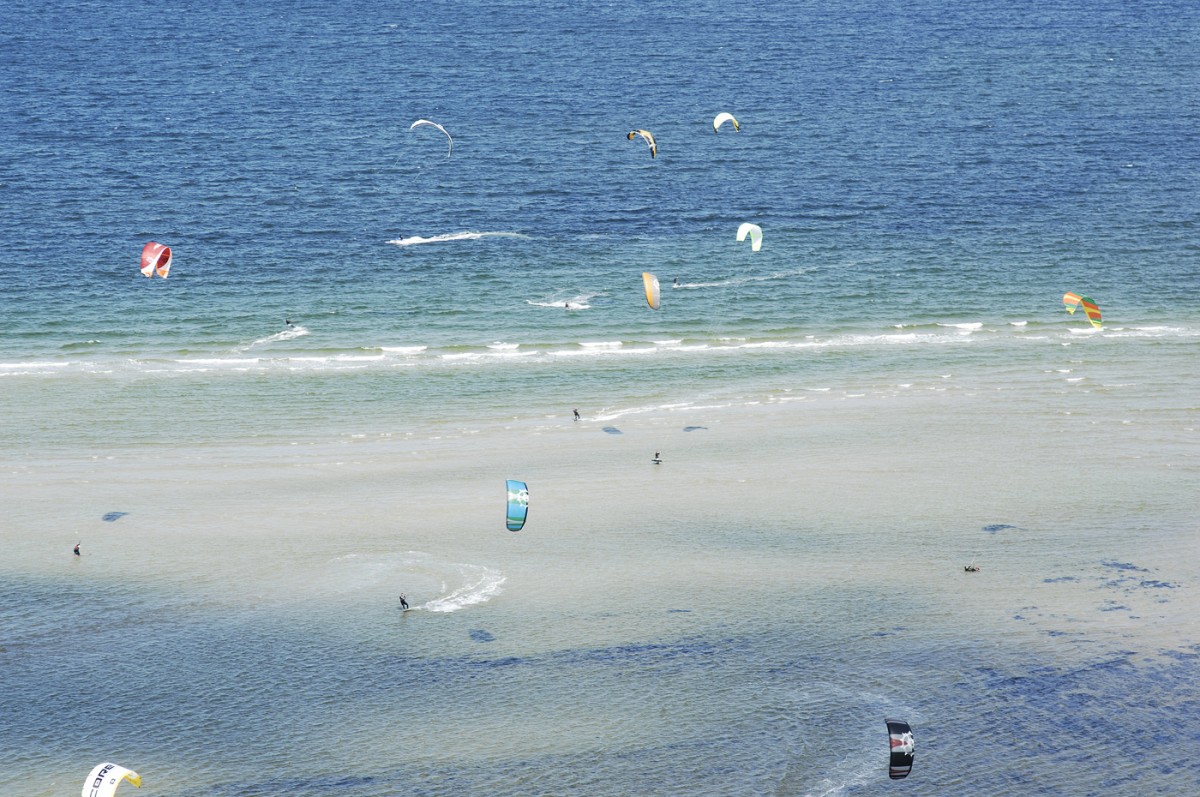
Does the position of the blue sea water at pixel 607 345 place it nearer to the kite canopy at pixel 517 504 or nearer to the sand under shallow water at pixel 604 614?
the sand under shallow water at pixel 604 614

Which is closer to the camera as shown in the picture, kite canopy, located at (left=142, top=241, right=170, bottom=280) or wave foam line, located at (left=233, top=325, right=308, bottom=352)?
kite canopy, located at (left=142, top=241, right=170, bottom=280)

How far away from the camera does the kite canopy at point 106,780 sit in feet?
67.8

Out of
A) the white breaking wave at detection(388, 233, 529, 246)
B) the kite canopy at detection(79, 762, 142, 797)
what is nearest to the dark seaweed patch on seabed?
the kite canopy at detection(79, 762, 142, 797)

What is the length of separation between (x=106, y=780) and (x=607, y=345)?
33011mm

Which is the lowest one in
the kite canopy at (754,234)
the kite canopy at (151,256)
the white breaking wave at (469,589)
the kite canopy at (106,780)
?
the kite canopy at (106,780)

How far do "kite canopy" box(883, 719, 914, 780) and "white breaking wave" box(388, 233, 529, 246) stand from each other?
1789 inches

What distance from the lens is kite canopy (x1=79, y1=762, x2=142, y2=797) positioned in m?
20.7

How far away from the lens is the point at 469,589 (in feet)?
100

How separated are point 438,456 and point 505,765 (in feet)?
56.7

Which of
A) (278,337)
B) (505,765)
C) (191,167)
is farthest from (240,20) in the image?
(505,765)

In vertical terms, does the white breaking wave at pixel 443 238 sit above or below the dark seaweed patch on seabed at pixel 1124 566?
above

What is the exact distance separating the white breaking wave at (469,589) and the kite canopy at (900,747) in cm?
1124

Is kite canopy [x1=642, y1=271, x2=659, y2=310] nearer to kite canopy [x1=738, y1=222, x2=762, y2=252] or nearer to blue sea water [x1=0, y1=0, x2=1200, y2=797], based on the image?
blue sea water [x1=0, y1=0, x2=1200, y2=797]

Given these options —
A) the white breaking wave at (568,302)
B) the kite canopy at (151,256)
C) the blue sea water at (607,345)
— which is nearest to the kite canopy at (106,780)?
the blue sea water at (607,345)
